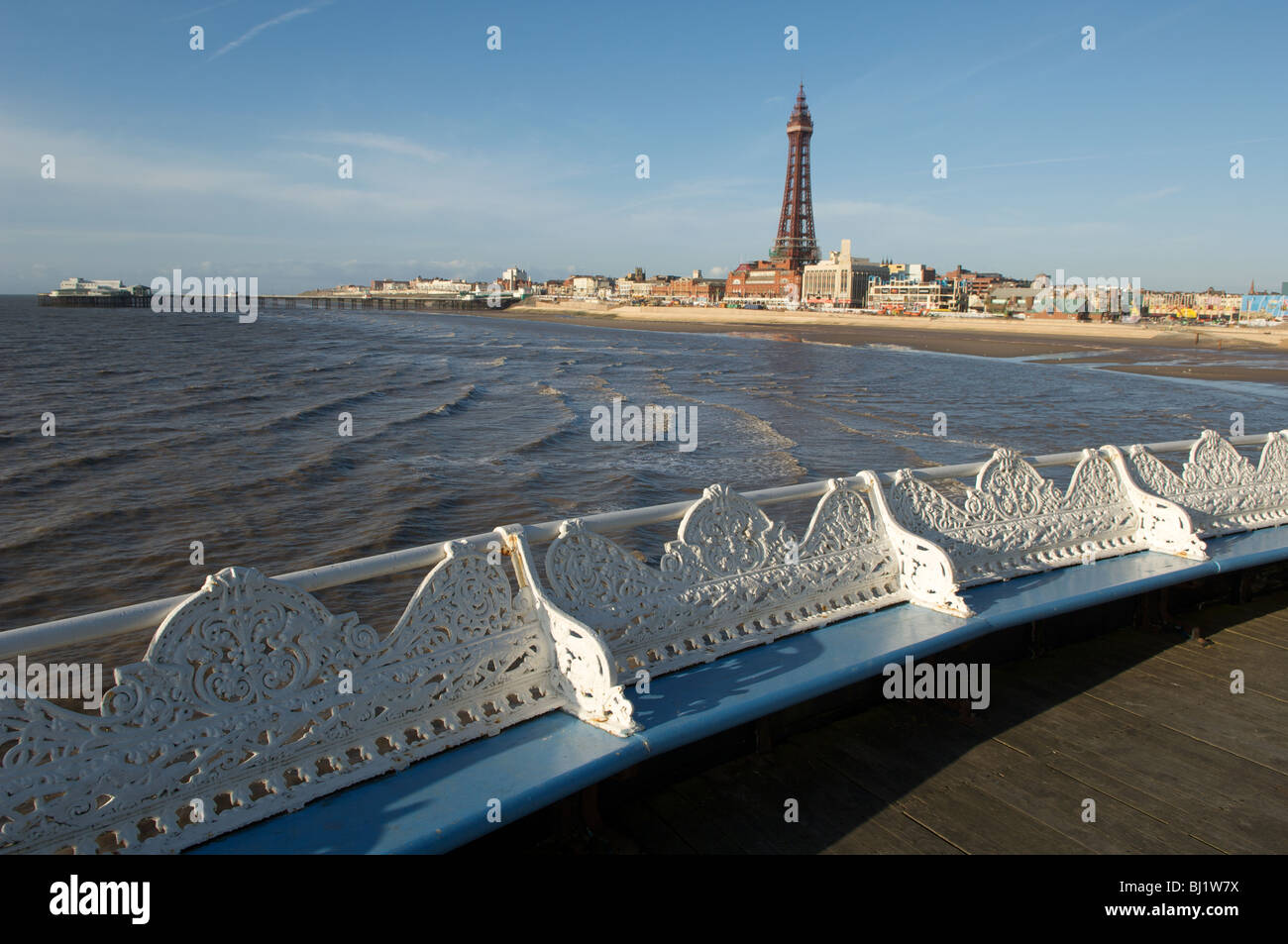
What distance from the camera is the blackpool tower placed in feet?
604

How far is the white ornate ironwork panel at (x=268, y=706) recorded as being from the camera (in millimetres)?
2086

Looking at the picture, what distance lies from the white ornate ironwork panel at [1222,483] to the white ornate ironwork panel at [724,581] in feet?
6.86

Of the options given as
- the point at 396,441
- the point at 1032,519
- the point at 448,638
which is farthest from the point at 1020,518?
the point at 396,441

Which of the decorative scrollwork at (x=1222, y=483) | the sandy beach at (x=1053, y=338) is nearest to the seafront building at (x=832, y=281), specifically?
the sandy beach at (x=1053, y=338)

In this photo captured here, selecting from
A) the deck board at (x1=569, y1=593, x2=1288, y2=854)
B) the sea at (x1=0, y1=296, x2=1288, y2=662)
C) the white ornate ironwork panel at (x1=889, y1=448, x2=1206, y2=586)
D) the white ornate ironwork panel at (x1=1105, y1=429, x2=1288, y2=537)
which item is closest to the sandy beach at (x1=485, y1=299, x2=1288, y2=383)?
the sea at (x1=0, y1=296, x2=1288, y2=662)

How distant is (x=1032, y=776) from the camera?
321 cm

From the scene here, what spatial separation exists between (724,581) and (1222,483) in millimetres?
3898

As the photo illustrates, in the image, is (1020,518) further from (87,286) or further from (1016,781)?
(87,286)

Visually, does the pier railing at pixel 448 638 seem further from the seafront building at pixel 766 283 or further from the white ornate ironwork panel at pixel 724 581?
the seafront building at pixel 766 283

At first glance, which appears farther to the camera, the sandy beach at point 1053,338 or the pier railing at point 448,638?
the sandy beach at point 1053,338

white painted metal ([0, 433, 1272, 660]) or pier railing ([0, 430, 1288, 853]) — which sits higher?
white painted metal ([0, 433, 1272, 660])

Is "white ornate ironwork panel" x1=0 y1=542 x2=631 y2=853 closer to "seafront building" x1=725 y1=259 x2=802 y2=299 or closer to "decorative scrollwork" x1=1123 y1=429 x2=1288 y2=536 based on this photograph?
"decorative scrollwork" x1=1123 y1=429 x2=1288 y2=536

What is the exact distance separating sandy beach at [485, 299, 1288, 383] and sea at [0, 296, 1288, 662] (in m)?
8.91
